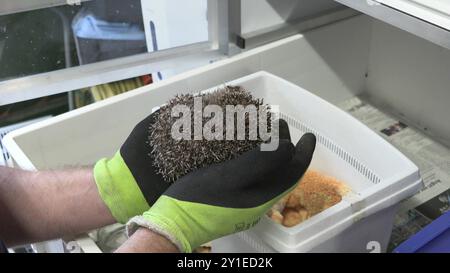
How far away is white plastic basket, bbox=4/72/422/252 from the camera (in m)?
0.74

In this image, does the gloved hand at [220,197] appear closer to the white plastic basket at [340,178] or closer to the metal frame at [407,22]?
the white plastic basket at [340,178]

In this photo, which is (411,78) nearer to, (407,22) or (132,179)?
(407,22)

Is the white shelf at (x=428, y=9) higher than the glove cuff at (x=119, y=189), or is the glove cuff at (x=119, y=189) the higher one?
the white shelf at (x=428, y=9)

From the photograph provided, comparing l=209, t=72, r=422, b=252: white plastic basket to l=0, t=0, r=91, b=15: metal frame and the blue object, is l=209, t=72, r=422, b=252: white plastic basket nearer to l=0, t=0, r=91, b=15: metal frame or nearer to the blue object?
the blue object

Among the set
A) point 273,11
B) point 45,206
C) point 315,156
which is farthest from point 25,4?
point 315,156

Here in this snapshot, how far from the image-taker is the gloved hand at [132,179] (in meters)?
0.76

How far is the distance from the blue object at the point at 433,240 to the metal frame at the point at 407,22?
0.23 m

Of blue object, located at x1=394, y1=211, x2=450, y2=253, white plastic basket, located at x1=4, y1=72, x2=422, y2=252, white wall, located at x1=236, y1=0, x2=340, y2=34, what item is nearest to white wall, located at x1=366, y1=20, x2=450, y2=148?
white wall, located at x1=236, y1=0, x2=340, y2=34

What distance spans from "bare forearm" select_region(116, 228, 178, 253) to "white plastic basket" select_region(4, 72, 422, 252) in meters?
0.15

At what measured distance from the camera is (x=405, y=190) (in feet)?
2.58

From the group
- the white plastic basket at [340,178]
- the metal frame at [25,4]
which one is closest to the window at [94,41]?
the metal frame at [25,4]
